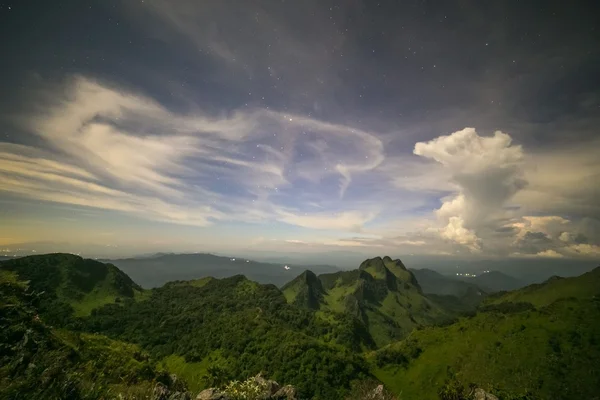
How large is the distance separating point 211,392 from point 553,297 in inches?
9420

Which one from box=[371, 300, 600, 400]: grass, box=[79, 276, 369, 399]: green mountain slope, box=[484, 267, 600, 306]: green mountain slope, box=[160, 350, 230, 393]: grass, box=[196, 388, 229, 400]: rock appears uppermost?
box=[196, 388, 229, 400]: rock

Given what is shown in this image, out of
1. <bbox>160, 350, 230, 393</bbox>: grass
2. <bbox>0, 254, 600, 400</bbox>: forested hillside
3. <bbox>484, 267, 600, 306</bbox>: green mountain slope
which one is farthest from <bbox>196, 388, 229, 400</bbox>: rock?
<bbox>484, 267, 600, 306</bbox>: green mountain slope

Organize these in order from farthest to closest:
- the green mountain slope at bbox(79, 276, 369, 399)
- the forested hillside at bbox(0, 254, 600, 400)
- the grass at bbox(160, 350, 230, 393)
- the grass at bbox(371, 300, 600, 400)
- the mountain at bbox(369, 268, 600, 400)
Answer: the grass at bbox(160, 350, 230, 393) < the green mountain slope at bbox(79, 276, 369, 399) < the grass at bbox(371, 300, 600, 400) < the mountain at bbox(369, 268, 600, 400) < the forested hillside at bbox(0, 254, 600, 400)

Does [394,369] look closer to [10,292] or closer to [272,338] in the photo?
[272,338]

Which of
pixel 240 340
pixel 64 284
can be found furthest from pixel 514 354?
pixel 64 284

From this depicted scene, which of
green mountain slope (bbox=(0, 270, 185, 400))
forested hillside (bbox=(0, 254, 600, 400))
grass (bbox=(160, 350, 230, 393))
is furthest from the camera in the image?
grass (bbox=(160, 350, 230, 393))

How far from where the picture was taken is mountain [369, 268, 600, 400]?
85938 mm

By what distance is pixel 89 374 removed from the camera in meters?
27.0

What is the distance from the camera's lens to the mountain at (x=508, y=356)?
282ft

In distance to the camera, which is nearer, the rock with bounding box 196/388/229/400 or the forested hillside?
the rock with bounding box 196/388/229/400

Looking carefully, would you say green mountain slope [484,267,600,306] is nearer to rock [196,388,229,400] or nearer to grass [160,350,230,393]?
grass [160,350,230,393]

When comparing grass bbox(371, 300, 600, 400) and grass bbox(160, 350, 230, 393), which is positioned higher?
grass bbox(371, 300, 600, 400)

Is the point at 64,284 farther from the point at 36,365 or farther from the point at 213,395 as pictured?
the point at 36,365

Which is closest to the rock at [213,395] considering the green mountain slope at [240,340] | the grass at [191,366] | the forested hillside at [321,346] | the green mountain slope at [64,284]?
the forested hillside at [321,346]
